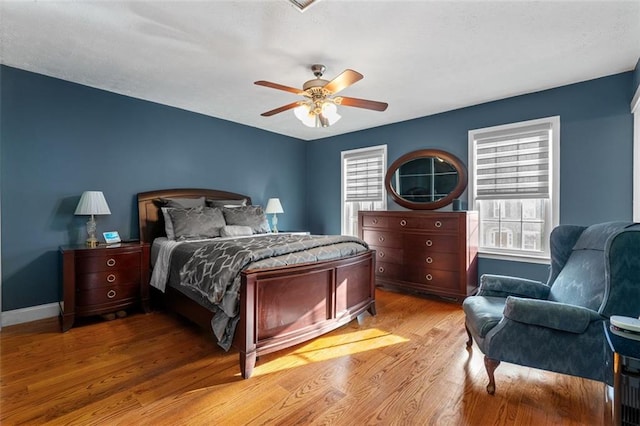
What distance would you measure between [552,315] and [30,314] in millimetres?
4486

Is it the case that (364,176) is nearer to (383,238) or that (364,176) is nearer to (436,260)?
(383,238)

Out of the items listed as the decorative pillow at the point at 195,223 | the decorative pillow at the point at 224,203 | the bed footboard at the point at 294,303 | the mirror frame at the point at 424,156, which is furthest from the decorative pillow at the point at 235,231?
the mirror frame at the point at 424,156

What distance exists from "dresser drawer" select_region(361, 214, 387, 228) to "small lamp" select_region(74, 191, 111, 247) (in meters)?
3.20

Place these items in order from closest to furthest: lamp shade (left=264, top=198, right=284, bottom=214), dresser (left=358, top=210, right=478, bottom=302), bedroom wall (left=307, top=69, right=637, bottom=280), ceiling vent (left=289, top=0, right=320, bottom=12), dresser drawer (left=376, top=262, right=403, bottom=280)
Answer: ceiling vent (left=289, top=0, right=320, bottom=12), bedroom wall (left=307, top=69, right=637, bottom=280), dresser (left=358, top=210, right=478, bottom=302), dresser drawer (left=376, top=262, right=403, bottom=280), lamp shade (left=264, top=198, right=284, bottom=214)

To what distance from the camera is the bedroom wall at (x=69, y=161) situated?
2934 mm

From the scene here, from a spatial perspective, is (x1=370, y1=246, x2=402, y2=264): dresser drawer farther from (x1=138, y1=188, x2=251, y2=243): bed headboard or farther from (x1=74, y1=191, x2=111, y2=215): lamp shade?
(x1=74, y1=191, x2=111, y2=215): lamp shade

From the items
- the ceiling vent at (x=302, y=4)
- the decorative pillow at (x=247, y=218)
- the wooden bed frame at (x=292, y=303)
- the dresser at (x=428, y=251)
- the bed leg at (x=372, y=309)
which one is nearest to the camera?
the ceiling vent at (x=302, y=4)

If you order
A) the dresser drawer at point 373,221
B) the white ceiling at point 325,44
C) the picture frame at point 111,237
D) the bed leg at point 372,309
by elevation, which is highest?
the white ceiling at point 325,44

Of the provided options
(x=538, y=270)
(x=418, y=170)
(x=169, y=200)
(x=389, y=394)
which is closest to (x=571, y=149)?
(x=538, y=270)

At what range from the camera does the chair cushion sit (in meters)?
1.96

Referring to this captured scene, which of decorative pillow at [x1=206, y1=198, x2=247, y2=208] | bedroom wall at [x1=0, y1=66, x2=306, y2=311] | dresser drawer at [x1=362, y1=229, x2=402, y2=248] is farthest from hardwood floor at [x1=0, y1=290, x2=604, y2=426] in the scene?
decorative pillow at [x1=206, y1=198, x2=247, y2=208]

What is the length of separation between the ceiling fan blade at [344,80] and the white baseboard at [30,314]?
359cm

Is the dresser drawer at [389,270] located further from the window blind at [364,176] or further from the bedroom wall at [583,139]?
the window blind at [364,176]

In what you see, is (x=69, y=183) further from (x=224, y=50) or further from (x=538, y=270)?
(x=538, y=270)
